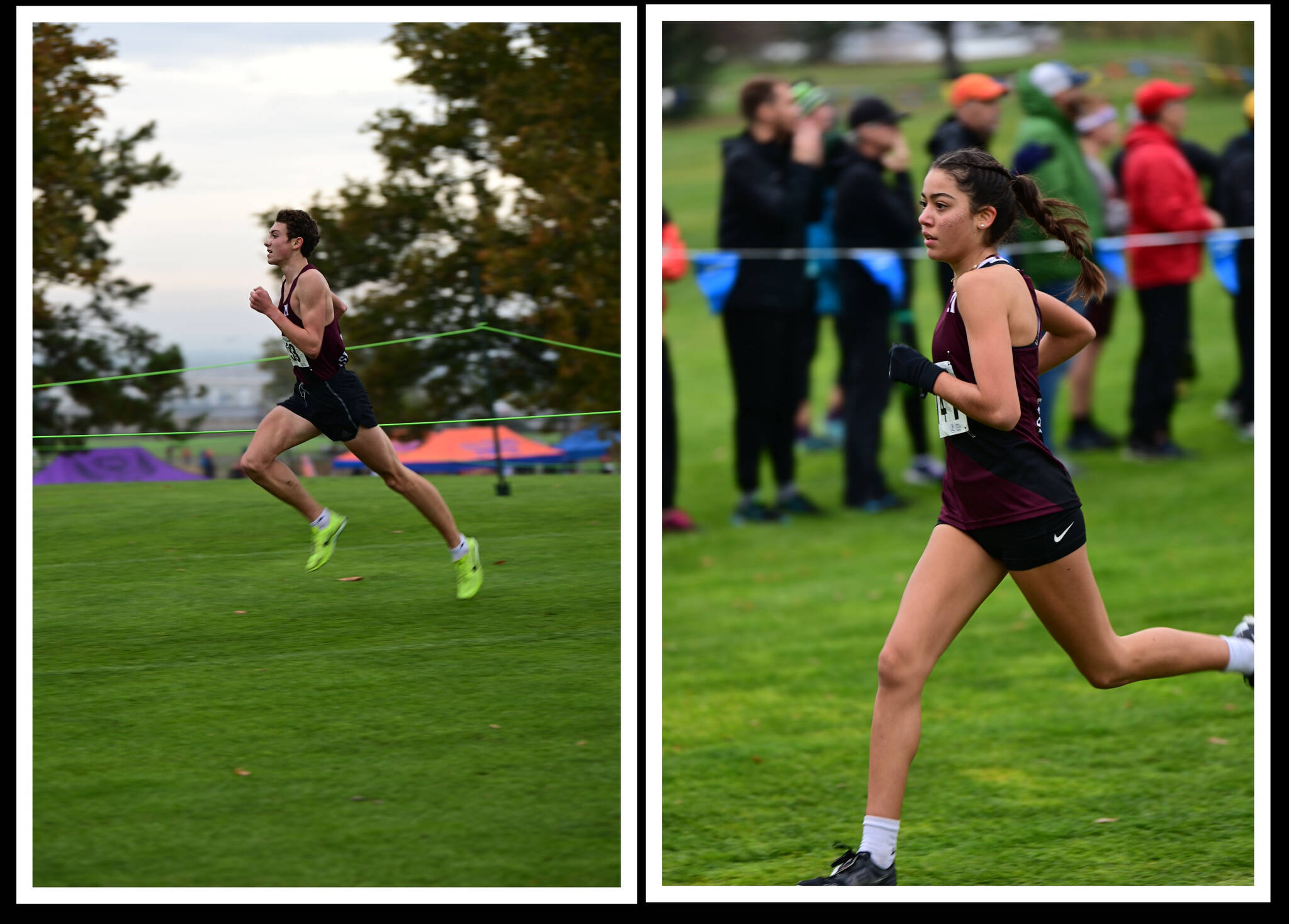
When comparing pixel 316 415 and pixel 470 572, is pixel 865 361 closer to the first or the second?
pixel 470 572

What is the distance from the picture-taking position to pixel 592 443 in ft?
13.0

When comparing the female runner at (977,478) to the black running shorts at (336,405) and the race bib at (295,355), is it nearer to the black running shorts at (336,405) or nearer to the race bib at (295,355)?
the black running shorts at (336,405)

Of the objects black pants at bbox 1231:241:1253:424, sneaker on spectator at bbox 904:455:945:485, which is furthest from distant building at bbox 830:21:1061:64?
sneaker on spectator at bbox 904:455:945:485

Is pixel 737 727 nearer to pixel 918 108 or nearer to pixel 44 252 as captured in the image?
pixel 44 252

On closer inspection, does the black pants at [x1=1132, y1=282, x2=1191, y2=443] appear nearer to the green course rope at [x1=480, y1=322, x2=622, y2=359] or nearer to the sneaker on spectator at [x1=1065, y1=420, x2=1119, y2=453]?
the sneaker on spectator at [x1=1065, y1=420, x2=1119, y2=453]

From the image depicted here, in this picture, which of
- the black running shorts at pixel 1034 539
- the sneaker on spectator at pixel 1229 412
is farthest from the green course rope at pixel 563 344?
the sneaker on spectator at pixel 1229 412

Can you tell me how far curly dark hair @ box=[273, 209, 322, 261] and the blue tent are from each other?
2.80 ft

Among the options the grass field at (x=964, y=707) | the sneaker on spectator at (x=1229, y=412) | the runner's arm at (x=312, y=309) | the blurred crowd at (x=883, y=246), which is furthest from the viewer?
the sneaker on spectator at (x=1229, y=412)

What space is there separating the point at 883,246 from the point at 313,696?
5309 mm

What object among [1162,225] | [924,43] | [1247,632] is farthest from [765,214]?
[924,43]

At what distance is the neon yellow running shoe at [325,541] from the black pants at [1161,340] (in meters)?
6.37

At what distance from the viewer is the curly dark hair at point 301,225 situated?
12.4ft

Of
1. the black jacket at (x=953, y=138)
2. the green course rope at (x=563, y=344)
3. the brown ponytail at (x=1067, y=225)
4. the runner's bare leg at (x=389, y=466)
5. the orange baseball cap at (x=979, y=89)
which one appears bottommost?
the runner's bare leg at (x=389, y=466)
